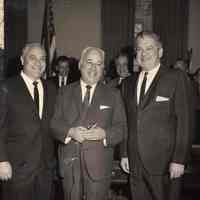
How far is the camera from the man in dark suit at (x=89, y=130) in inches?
122

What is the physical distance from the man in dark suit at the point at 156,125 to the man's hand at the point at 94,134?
0.93ft

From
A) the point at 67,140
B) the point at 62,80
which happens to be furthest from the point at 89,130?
the point at 62,80

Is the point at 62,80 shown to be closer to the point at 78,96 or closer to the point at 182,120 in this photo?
the point at 78,96

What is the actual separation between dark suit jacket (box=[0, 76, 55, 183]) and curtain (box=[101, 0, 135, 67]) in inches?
265

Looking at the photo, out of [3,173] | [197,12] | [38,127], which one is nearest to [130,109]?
[38,127]

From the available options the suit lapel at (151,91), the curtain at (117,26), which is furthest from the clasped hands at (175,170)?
the curtain at (117,26)

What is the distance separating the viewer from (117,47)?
10.1 m

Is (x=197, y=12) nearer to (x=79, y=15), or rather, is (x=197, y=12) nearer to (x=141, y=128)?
(x=79, y=15)

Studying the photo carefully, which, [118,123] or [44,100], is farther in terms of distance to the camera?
[44,100]

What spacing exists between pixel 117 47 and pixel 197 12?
1868 millimetres

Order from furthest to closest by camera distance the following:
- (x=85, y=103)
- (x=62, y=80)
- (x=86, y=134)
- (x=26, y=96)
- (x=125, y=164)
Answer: (x=62, y=80) → (x=125, y=164) → (x=26, y=96) → (x=85, y=103) → (x=86, y=134)

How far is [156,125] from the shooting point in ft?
10.5

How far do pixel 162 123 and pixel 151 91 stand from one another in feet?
0.71

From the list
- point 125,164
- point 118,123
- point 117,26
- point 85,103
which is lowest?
point 125,164
